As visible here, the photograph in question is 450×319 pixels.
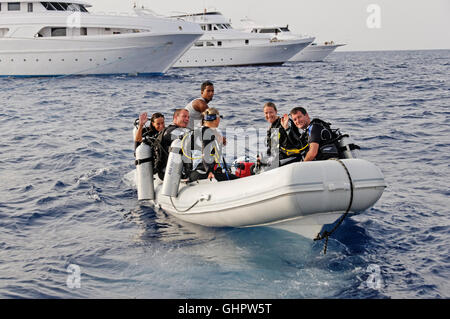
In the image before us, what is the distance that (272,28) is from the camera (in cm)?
5228

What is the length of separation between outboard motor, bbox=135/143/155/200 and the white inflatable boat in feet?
4.65

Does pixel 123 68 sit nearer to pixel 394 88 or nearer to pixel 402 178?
pixel 394 88

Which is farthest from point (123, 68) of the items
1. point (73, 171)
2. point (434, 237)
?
point (434, 237)

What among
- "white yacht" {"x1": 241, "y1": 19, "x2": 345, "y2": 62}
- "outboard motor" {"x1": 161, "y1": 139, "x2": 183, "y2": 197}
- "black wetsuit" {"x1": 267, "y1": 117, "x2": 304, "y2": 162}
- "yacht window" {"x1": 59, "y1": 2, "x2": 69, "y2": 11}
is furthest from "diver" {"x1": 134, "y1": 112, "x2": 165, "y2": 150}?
"white yacht" {"x1": 241, "y1": 19, "x2": 345, "y2": 62}

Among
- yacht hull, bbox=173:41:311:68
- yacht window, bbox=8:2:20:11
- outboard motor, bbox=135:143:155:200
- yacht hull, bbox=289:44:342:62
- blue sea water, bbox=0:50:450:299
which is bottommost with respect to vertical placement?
blue sea water, bbox=0:50:450:299

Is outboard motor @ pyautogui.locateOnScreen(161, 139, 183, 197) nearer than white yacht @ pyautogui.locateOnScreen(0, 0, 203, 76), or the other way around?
outboard motor @ pyautogui.locateOnScreen(161, 139, 183, 197)

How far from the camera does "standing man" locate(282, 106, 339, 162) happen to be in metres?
5.69

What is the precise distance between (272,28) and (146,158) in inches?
1900

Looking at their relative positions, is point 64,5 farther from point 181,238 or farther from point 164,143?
point 181,238

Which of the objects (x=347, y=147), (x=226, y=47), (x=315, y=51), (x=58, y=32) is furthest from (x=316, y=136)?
(x=315, y=51)

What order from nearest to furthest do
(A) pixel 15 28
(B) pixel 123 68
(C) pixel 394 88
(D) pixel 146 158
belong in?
(D) pixel 146 158 → (C) pixel 394 88 → (A) pixel 15 28 → (B) pixel 123 68

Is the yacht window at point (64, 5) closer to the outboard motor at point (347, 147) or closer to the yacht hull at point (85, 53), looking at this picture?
the yacht hull at point (85, 53)

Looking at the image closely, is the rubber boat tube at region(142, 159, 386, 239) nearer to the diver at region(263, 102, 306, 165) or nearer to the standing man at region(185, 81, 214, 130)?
the diver at region(263, 102, 306, 165)

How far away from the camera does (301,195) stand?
193 inches
